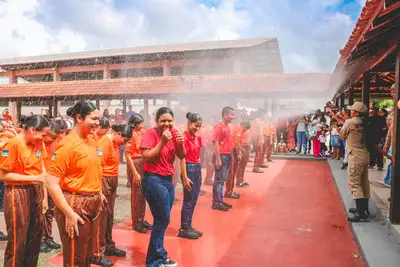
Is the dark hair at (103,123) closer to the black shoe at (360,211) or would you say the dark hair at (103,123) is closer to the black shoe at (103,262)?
the black shoe at (103,262)

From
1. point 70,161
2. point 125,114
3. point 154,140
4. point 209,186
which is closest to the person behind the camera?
point 70,161

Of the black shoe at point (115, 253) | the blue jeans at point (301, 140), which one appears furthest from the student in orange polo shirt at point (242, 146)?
the blue jeans at point (301, 140)

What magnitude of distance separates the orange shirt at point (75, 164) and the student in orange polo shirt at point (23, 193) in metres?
0.68

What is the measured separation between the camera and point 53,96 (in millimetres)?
14719

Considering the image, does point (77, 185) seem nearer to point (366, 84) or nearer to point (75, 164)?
point (75, 164)

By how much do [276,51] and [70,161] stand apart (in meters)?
15.3

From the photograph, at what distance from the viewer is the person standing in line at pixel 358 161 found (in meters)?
4.95

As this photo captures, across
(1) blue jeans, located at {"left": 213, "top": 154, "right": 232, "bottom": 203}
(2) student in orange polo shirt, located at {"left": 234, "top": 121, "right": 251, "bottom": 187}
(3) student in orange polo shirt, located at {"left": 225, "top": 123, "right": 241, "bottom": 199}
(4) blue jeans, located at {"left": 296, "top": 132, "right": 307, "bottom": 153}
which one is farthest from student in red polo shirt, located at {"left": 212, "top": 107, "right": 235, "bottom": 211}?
(4) blue jeans, located at {"left": 296, "top": 132, "right": 307, "bottom": 153}

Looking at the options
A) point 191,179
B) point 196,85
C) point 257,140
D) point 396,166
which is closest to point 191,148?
point 191,179

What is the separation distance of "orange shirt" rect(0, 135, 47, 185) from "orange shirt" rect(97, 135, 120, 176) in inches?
30.7

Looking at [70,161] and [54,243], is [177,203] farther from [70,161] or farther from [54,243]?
[70,161]

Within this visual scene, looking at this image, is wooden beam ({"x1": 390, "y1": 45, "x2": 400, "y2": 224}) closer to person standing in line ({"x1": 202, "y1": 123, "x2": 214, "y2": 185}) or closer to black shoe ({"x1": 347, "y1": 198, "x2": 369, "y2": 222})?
black shoe ({"x1": 347, "y1": 198, "x2": 369, "y2": 222})

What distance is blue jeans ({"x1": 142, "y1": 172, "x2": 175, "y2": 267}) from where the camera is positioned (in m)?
3.51

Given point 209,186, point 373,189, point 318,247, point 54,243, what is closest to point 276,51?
point 209,186
